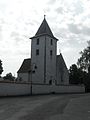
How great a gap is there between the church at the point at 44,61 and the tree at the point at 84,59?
5.15m

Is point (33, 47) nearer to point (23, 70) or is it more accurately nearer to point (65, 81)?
point (23, 70)

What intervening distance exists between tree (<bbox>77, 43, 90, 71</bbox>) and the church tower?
936cm

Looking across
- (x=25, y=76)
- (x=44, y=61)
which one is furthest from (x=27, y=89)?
(x=25, y=76)

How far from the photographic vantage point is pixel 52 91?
50.7m

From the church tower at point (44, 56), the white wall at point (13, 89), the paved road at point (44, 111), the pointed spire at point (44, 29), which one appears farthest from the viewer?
the pointed spire at point (44, 29)

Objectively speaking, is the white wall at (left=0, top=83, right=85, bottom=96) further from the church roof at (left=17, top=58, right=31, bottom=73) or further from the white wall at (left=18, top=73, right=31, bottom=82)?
the church roof at (left=17, top=58, right=31, bottom=73)

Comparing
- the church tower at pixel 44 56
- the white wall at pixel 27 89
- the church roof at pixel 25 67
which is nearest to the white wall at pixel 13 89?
the white wall at pixel 27 89

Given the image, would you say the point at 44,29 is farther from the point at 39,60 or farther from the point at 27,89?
the point at 27,89

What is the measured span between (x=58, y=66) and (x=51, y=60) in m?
4.84

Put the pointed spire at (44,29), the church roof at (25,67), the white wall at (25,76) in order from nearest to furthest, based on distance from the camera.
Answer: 1. the pointed spire at (44,29)
2. the white wall at (25,76)
3. the church roof at (25,67)

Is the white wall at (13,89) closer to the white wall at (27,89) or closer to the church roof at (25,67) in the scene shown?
the white wall at (27,89)

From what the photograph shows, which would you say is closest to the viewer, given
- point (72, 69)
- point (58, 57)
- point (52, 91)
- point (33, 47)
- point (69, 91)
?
point (52, 91)

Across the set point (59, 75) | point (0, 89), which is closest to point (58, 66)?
point (59, 75)

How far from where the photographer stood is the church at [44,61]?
56906mm
